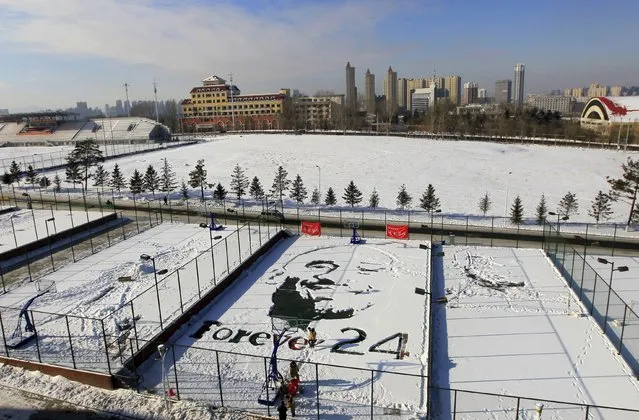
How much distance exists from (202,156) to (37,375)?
57679mm

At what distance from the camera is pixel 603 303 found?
1905cm

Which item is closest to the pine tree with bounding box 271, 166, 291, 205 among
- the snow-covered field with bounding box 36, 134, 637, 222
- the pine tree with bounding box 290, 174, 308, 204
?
the pine tree with bounding box 290, 174, 308, 204

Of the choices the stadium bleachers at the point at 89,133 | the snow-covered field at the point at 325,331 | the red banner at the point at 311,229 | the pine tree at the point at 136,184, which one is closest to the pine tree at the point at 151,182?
the pine tree at the point at 136,184

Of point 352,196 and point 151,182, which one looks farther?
point 151,182

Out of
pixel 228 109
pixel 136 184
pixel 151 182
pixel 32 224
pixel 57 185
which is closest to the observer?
pixel 32 224

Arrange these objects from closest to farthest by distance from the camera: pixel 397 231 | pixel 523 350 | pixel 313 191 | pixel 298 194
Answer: pixel 523 350 < pixel 397 231 < pixel 298 194 < pixel 313 191

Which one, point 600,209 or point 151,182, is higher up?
point 151,182

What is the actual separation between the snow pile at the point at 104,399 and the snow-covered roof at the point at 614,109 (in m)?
98.0

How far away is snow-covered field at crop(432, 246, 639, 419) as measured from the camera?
13859 millimetres

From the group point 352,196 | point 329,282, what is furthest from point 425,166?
point 329,282

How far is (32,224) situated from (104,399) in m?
26.7

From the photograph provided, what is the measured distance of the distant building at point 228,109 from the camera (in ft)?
447

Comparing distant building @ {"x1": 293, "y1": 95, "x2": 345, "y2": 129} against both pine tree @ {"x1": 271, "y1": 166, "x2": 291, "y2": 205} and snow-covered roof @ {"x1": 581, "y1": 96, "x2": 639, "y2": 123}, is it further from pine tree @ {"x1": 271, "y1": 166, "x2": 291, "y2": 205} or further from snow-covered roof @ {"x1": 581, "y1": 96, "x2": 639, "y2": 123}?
pine tree @ {"x1": 271, "y1": 166, "x2": 291, "y2": 205}

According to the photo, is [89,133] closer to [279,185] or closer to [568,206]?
[279,185]
